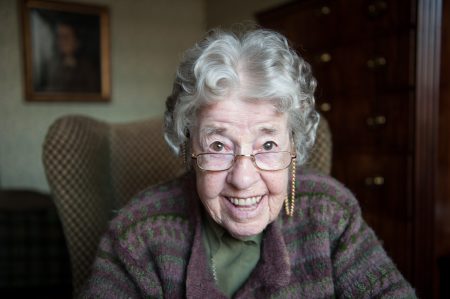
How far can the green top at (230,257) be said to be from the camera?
1.11 metres

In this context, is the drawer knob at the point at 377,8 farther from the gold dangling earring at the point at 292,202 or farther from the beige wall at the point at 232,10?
the gold dangling earring at the point at 292,202

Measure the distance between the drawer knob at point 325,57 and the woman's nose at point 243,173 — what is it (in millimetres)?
1683

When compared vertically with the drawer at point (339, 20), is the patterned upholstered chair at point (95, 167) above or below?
below

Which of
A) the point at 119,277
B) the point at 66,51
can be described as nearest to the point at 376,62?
the point at 119,277

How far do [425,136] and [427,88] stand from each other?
229mm

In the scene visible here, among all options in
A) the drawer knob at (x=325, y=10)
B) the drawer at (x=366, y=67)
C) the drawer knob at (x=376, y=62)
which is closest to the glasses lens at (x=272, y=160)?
the drawer at (x=366, y=67)

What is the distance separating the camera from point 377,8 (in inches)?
82.1

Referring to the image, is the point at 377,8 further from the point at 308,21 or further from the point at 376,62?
the point at 308,21

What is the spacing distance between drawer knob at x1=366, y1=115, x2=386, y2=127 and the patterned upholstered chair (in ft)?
2.35

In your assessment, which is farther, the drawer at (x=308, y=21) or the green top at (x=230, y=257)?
the drawer at (x=308, y=21)

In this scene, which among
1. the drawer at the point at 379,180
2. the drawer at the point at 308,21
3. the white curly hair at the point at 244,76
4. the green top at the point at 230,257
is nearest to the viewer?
the white curly hair at the point at 244,76

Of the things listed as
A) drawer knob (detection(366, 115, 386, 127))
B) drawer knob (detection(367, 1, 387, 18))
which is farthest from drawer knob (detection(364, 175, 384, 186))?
drawer knob (detection(367, 1, 387, 18))

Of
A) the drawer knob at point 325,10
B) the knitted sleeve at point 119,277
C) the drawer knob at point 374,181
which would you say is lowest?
the knitted sleeve at point 119,277

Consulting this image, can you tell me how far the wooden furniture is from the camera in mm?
1933
